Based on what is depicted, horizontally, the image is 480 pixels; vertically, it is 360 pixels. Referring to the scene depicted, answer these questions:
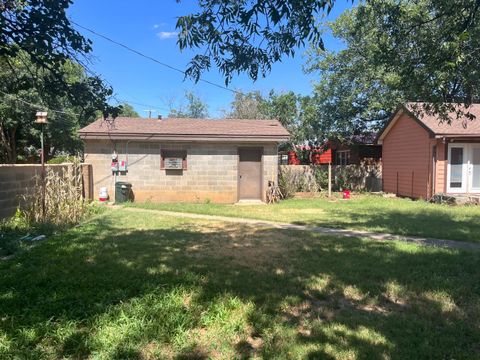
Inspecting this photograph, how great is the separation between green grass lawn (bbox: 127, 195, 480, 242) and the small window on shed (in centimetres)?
170

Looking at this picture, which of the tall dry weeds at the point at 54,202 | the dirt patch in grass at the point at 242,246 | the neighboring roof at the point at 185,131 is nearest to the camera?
the dirt patch in grass at the point at 242,246

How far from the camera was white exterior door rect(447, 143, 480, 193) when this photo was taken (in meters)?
16.5

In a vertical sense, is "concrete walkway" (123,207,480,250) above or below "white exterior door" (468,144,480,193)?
below

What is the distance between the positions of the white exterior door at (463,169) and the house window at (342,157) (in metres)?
10.4

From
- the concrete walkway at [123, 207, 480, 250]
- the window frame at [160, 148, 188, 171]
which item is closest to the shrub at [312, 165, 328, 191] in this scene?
the window frame at [160, 148, 188, 171]

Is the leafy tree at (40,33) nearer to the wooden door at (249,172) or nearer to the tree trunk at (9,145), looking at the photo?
the wooden door at (249,172)

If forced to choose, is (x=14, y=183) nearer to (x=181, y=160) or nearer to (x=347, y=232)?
(x=181, y=160)

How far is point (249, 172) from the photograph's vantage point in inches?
648

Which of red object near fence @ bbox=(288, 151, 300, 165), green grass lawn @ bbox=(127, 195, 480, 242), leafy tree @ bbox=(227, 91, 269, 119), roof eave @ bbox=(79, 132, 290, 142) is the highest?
leafy tree @ bbox=(227, 91, 269, 119)

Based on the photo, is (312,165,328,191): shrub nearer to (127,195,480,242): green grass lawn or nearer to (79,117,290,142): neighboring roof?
(79,117,290,142): neighboring roof

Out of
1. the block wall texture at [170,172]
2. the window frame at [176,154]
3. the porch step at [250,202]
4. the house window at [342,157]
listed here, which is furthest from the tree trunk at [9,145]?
the house window at [342,157]

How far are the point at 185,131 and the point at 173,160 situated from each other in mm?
1214

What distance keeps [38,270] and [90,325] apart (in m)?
2.18

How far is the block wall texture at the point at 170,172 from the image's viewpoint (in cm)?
1573
